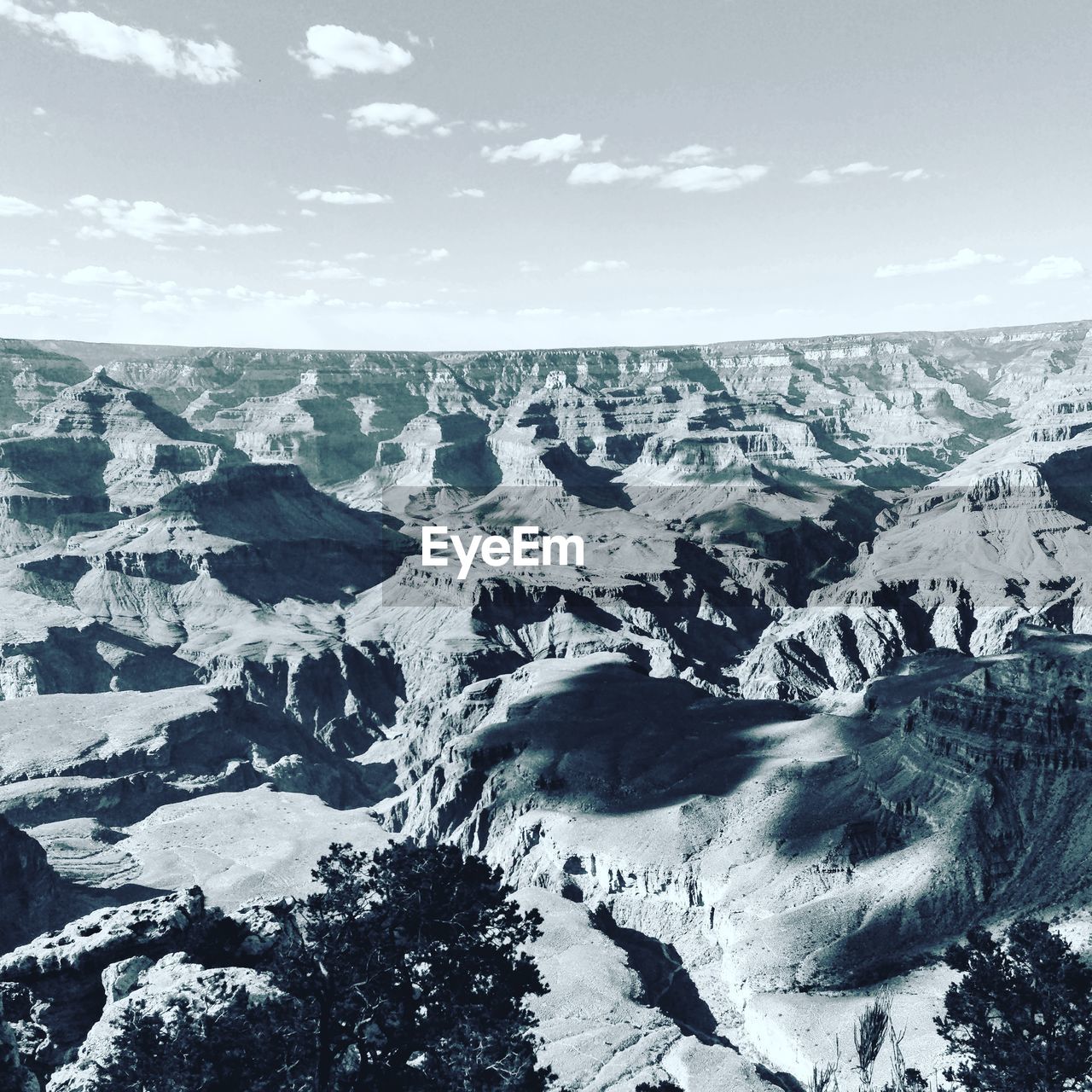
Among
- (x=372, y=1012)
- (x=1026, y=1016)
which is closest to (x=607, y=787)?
(x=1026, y=1016)

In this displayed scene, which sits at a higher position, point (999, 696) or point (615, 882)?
point (999, 696)

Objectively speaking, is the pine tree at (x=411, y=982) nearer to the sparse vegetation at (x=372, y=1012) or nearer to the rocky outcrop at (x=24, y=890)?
the sparse vegetation at (x=372, y=1012)

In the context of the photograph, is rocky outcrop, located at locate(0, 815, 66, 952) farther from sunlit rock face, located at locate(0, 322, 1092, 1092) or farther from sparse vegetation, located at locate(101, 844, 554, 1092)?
sparse vegetation, located at locate(101, 844, 554, 1092)

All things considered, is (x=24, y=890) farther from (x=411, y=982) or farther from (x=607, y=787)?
(x=411, y=982)

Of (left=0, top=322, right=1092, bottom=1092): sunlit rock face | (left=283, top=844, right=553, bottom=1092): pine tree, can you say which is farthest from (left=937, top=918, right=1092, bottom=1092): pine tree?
(left=283, top=844, right=553, bottom=1092): pine tree

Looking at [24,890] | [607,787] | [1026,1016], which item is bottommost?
[24,890]

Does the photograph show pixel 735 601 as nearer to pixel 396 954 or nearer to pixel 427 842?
pixel 427 842

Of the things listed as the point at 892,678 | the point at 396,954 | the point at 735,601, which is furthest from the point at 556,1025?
the point at 735,601

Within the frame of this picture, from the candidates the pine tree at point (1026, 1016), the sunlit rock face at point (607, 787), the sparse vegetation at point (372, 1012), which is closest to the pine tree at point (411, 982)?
the sparse vegetation at point (372, 1012)
